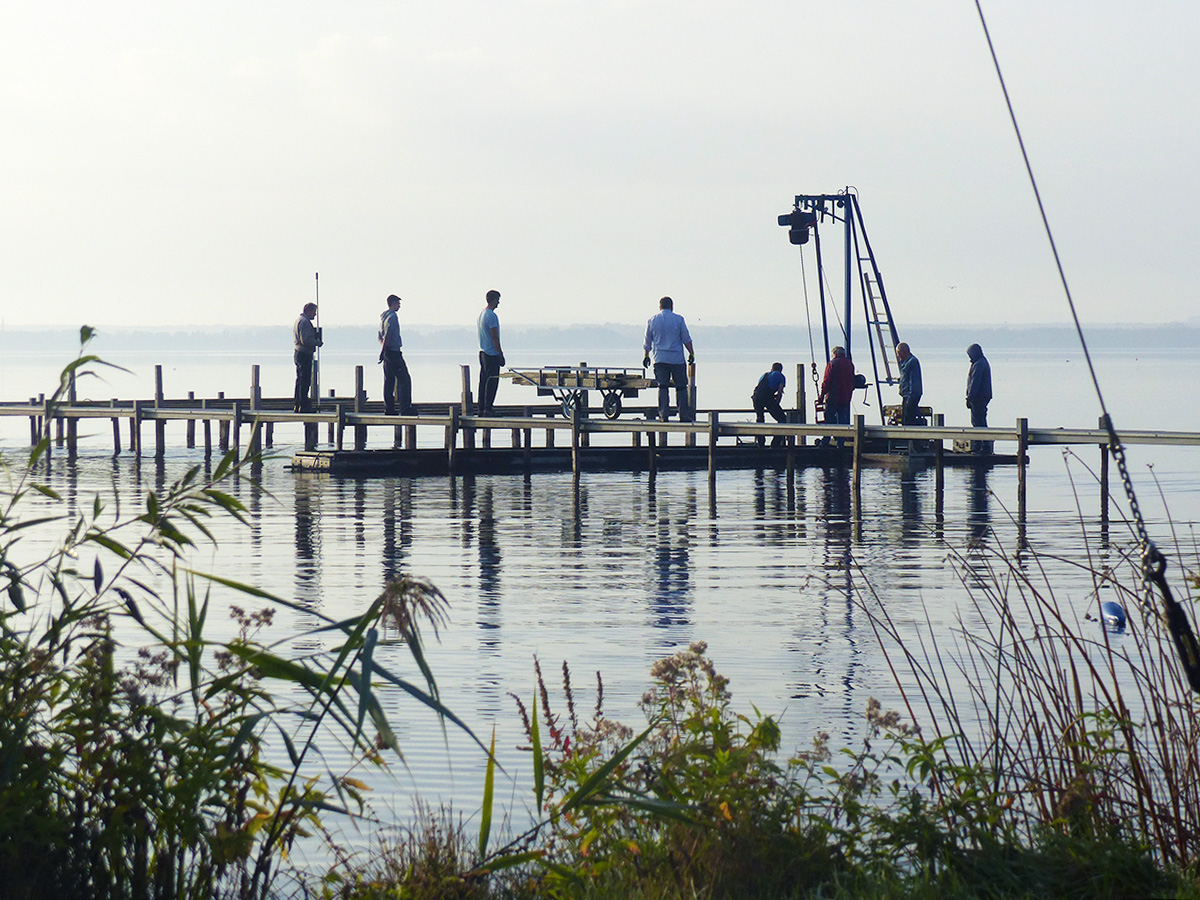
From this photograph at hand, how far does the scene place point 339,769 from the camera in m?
7.37

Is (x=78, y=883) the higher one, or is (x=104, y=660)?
(x=104, y=660)

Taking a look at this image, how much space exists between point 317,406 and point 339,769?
834 inches

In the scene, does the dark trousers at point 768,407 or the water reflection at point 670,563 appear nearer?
the water reflection at point 670,563

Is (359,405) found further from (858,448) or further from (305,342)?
(858,448)

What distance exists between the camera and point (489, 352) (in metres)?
22.6

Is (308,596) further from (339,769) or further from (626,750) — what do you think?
(626,750)

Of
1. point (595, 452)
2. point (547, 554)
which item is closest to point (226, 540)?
point (547, 554)

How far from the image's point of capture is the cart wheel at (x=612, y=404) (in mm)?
24828

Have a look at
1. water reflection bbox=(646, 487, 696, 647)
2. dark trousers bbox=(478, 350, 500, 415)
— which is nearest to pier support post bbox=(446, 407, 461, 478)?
dark trousers bbox=(478, 350, 500, 415)

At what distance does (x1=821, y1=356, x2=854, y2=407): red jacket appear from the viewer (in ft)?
81.5

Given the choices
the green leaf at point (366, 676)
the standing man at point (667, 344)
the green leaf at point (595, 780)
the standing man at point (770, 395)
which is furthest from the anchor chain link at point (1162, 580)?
the standing man at point (770, 395)

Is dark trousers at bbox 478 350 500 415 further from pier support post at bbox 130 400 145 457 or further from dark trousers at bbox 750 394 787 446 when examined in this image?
pier support post at bbox 130 400 145 457

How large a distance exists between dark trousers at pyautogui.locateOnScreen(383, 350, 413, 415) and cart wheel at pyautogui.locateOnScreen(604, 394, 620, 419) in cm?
306

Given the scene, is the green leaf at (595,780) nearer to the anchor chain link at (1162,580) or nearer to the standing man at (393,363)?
the anchor chain link at (1162,580)
